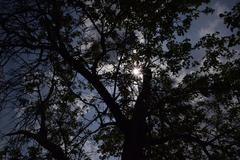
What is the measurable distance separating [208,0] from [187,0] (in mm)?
1789

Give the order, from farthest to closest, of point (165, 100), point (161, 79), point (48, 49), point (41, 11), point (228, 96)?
point (161, 79), point (228, 96), point (165, 100), point (48, 49), point (41, 11)

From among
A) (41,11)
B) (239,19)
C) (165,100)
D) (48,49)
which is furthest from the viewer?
(165,100)

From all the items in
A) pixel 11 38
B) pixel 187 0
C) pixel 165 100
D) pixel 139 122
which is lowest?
pixel 139 122

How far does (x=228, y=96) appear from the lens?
40.0 feet

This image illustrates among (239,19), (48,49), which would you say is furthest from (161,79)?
(239,19)

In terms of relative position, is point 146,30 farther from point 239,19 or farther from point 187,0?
point 239,19

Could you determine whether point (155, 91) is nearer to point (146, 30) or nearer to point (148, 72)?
point (148, 72)

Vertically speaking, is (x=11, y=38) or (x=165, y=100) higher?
(x=11, y=38)

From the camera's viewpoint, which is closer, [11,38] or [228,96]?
[11,38]

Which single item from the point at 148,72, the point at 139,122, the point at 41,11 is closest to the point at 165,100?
the point at 139,122

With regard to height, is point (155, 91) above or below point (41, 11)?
below

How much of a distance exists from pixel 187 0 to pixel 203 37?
2.30 metres

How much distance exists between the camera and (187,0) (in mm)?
11203

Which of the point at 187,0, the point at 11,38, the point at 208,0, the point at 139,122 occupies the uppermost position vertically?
the point at 208,0
